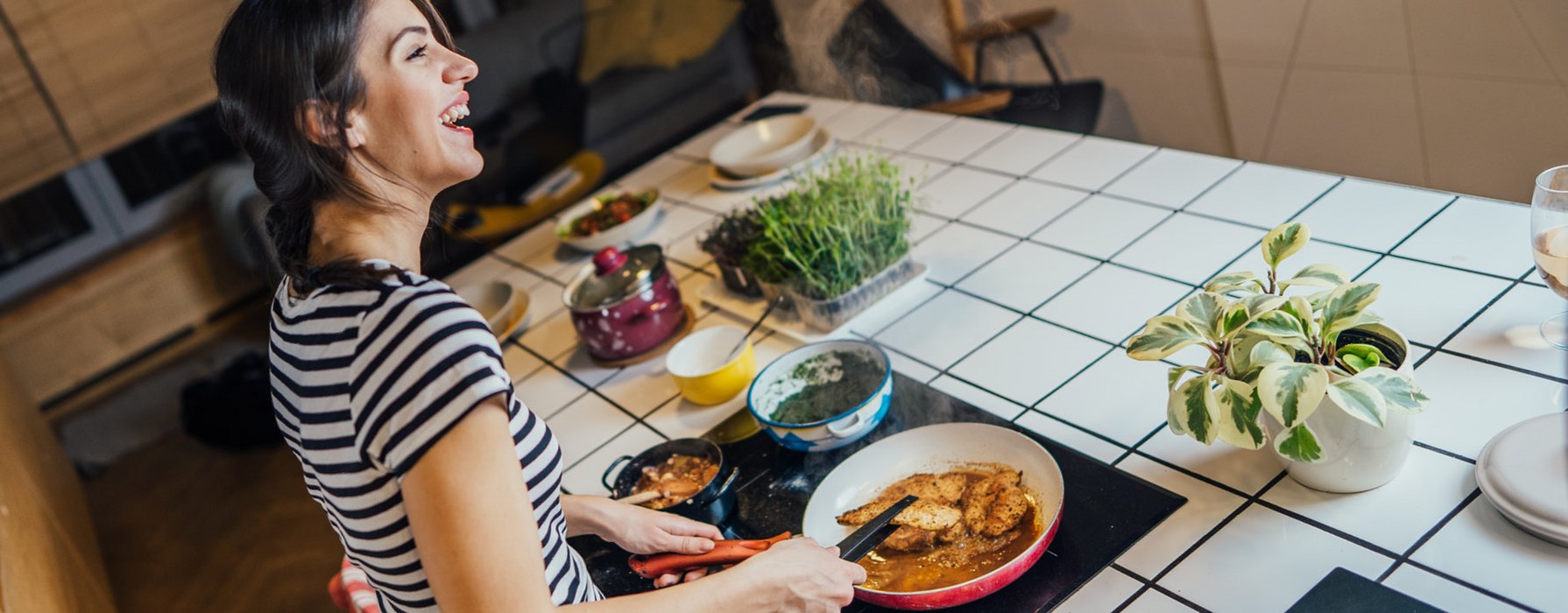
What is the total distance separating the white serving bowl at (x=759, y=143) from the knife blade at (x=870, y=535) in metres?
1.24

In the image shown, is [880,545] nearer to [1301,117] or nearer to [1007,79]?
[1301,117]

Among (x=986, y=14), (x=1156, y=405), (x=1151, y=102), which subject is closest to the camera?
(x=1156, y=405)

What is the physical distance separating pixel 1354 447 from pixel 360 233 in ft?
3.27

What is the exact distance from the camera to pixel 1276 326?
3.48 feet

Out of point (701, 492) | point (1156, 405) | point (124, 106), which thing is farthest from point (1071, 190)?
point (124, 106)

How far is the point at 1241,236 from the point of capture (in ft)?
5.29

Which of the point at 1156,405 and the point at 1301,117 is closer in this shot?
the point at 1156,405

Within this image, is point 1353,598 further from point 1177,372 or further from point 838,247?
point 838,247

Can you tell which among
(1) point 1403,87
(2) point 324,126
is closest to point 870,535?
(2) point 324,126

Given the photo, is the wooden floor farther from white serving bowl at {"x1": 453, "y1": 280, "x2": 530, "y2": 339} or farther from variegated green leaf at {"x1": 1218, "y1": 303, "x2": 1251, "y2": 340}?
variegated green leaf at {"x1": 1218, "y1": 303, "x2": 1251, "y2": 340}

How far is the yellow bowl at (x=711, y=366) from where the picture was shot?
1630 millimetres

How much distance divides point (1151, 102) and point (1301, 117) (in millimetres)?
412

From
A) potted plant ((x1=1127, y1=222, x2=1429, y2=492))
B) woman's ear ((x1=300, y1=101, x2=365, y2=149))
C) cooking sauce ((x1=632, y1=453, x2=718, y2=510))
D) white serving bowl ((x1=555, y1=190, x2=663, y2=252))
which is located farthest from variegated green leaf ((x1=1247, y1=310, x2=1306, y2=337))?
white serving bowl ((x1=555, y1=190, x2=663, y2=252))

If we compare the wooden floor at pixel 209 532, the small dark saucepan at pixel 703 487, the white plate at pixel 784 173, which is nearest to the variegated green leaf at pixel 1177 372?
the small dark saucepan at pixel 703 487
